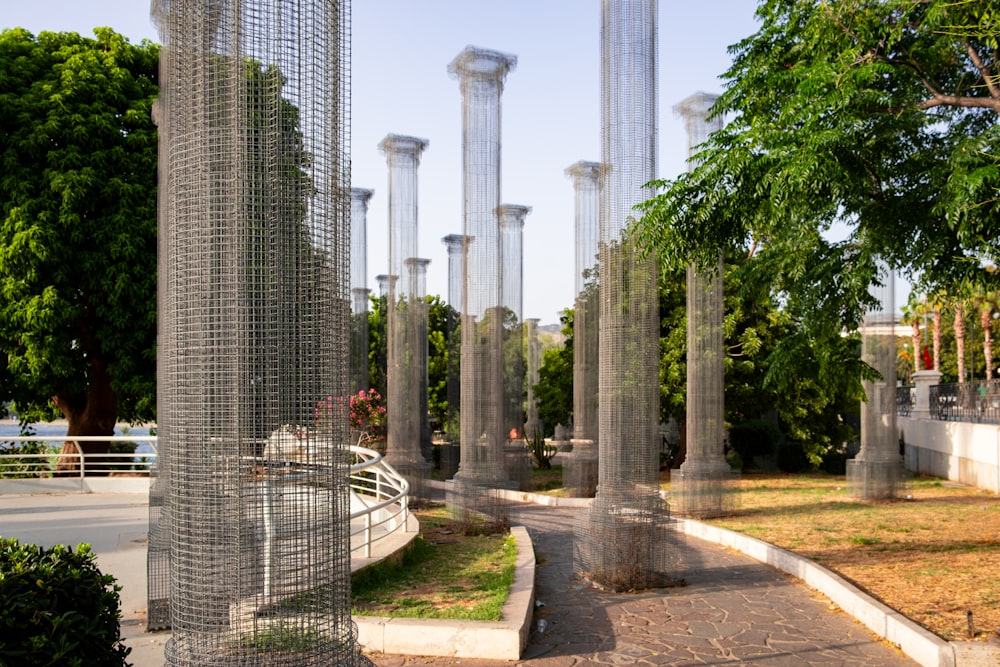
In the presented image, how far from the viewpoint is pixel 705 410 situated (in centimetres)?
1351

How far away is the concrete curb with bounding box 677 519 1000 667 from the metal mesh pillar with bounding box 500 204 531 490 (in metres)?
8.14

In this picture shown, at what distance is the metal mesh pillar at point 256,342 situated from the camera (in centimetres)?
383

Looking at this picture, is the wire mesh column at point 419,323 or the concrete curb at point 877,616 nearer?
the concrete curb at point 877,616

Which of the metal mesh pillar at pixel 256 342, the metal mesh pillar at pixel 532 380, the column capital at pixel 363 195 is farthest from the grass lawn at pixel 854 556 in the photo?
the metal mesh pillar at pixel 532 380

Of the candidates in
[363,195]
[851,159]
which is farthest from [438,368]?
[851,159]

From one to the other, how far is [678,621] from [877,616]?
1.63 metres

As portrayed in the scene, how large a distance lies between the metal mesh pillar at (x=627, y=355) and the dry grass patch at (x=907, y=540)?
221 centimetres

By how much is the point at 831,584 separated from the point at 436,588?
12.6 feet

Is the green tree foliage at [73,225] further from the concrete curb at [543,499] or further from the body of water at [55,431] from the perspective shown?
the concrete curb at [543,499]

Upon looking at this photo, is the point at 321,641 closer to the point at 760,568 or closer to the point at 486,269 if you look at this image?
the point at 760,568

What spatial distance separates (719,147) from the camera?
8953 millimetres

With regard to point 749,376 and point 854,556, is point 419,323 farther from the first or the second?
point 854,556

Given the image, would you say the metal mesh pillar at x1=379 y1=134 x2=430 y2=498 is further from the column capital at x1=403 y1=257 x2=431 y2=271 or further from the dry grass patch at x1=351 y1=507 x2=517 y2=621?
the dry grass patch at x1=351 y1=507 x2=517 y2=621

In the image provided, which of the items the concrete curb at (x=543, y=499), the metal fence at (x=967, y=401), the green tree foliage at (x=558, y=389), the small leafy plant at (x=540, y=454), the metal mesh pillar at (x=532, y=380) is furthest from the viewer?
the metal mesh pillar at (x=532, y=380)
